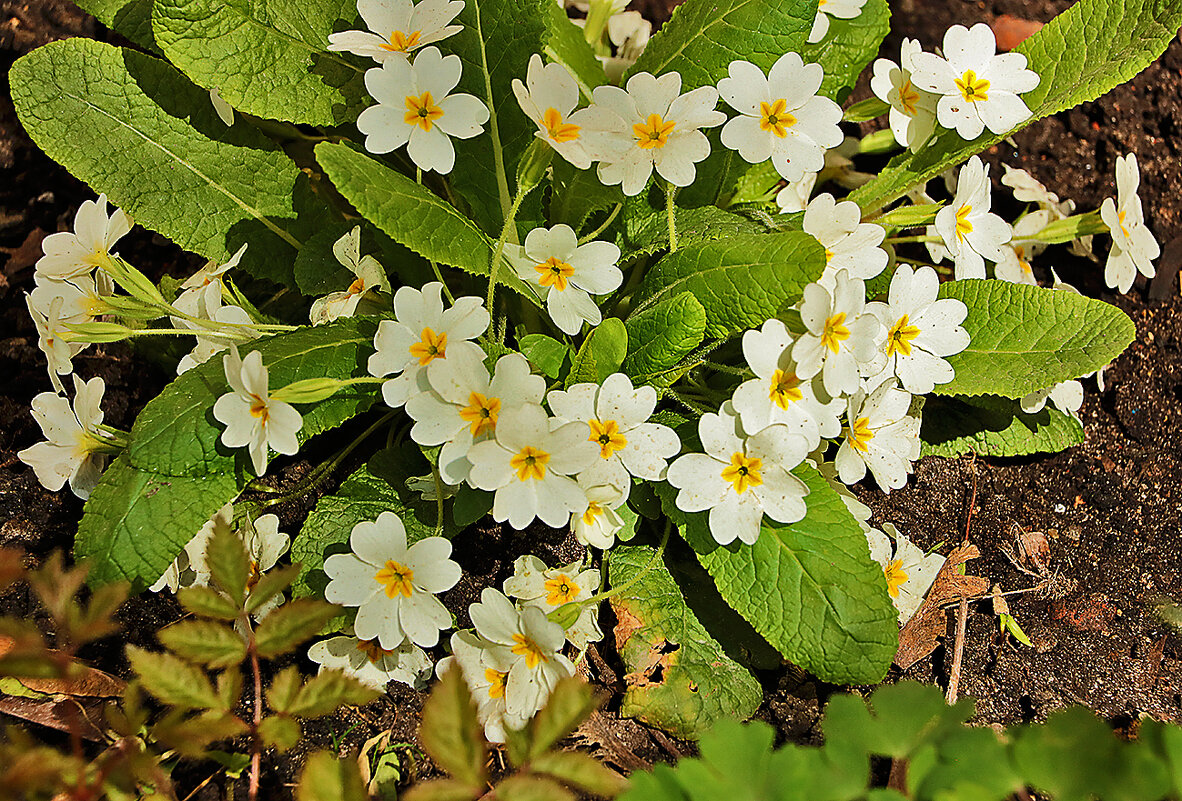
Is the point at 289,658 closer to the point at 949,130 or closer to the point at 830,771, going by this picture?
the point at 830,771

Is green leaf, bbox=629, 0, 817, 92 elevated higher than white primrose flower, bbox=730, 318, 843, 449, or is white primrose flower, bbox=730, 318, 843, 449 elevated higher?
green leaf, bbox=629, 0, 817, 92

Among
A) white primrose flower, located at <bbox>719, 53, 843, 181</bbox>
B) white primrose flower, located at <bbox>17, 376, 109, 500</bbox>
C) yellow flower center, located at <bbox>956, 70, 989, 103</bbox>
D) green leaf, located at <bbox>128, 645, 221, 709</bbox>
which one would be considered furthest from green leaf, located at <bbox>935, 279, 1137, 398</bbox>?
white primrose flower, located at <bbox>17, 376, 109, 500</bbox>

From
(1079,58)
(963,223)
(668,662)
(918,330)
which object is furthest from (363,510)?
(1079,58)

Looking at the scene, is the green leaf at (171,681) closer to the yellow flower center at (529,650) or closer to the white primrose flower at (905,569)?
the yellow flower center at (529,650)

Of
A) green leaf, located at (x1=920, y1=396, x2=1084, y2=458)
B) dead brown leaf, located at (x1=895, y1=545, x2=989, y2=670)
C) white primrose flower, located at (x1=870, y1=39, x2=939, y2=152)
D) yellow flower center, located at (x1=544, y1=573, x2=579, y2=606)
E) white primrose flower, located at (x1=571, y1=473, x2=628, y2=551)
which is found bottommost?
dead brown leaf, located at (x1=895, y1=545, x2=989, y2=670)

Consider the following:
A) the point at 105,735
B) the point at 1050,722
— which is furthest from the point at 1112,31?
the point at 105,735

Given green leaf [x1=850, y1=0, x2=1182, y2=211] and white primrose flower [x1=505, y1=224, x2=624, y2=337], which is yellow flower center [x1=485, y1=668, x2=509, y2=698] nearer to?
white primrose flower [x1=505, y1=224, x2=624, y2=337]

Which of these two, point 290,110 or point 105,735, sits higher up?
point 290,110
